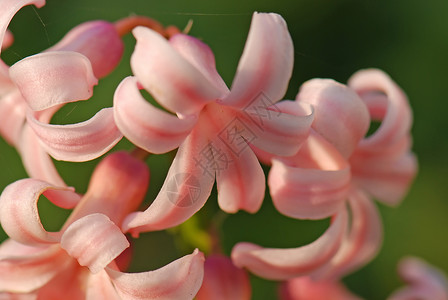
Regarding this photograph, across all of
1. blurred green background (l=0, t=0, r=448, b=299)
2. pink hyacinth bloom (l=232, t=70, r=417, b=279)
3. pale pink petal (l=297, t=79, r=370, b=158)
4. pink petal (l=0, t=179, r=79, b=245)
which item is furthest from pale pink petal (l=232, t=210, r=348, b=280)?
blurred green background (l=0, t=0, r=448, b=299)

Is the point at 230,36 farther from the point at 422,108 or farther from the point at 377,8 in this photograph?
the point at 422,108

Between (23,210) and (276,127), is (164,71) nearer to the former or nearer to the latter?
(276,127)

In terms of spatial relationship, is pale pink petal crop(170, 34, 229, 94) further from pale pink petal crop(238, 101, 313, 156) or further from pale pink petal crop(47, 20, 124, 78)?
pale pink petal crop(47, 20, 124, 78)

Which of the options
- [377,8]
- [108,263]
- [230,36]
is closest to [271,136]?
[108,263]

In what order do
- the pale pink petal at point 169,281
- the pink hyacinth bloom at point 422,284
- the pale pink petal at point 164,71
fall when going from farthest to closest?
the pink hyacinth bloom at point 422,284, the pale pink petal at point 169,281, the pale pink petal at point 164,71

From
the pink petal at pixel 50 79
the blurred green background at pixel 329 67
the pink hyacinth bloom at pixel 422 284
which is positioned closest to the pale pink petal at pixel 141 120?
the pink petal at pixel 50 79

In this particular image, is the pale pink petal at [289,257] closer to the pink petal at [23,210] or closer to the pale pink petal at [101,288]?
the pale pink petal at [101,288]
